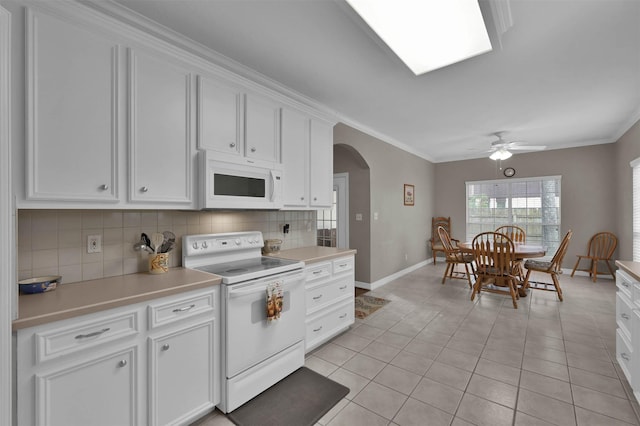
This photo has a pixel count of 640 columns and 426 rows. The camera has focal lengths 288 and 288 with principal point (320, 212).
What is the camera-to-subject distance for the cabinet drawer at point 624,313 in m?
2.06

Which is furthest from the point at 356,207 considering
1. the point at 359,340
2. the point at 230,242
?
the point at 230,242

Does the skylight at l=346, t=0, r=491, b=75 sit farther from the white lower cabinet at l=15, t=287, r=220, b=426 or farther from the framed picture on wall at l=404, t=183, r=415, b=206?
the framed picture on wall at l=404, t=183, r=415, b=206

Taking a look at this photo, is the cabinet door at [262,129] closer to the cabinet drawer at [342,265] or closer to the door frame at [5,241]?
the cabinet drawer at [342,265]

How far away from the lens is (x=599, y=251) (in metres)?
5.31

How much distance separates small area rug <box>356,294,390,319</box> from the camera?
362cm

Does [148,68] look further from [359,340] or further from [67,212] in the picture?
[359,340]

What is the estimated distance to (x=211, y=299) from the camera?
1841 mm

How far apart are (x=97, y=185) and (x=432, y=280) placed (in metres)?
5.03

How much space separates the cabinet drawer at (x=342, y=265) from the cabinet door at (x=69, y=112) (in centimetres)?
193

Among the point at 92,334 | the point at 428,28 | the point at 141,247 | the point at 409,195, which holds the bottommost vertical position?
the point at 92,334

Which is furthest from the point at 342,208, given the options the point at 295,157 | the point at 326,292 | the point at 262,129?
the point at 262,129

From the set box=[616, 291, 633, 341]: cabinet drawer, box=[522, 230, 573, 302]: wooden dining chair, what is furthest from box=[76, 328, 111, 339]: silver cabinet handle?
box=[522, 230, 573, 302]: wooden dining chair

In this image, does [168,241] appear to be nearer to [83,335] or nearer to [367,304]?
[83,335]

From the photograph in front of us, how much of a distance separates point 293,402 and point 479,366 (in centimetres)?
158
